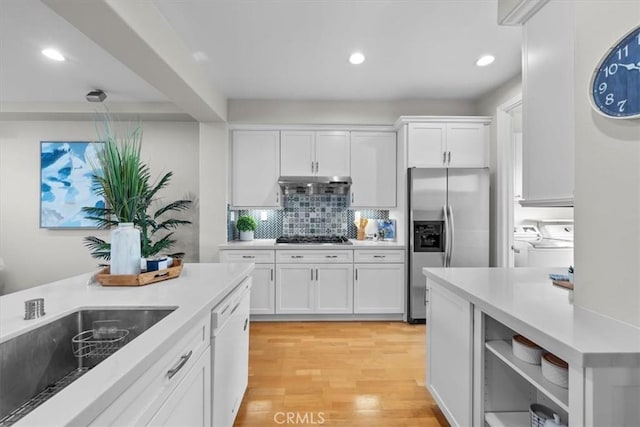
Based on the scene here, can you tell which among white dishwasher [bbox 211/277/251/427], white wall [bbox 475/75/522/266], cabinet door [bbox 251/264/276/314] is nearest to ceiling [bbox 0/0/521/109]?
white wall [bbox 475/75/522/266]

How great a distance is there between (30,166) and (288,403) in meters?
4.59

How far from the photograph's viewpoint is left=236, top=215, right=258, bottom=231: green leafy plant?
3951 millimetres

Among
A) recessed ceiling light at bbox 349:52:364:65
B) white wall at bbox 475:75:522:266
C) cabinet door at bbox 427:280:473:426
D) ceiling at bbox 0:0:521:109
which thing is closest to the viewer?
cabinet door at bbox 427:280:473:426

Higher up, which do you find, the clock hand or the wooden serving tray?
the clock hand

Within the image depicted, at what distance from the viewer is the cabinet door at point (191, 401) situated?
956 mm

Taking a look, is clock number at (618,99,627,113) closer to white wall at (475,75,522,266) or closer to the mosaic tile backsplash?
white wall at (475,75,522,266)

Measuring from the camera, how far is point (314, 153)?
3.96 meters

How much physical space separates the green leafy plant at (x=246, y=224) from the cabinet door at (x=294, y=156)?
2.36 ft

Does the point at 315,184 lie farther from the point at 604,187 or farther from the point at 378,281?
the point at 604,187

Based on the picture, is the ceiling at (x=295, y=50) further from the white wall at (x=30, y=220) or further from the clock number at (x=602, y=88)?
the clock number at (x=602, y=88)

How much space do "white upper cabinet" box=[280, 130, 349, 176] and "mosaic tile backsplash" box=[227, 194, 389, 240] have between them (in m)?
0.46

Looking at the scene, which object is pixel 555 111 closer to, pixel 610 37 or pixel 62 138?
pixel 610 37

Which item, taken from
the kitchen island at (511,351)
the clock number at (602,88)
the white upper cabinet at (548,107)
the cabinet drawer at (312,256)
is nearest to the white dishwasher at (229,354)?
the kitchen island at (511,351)

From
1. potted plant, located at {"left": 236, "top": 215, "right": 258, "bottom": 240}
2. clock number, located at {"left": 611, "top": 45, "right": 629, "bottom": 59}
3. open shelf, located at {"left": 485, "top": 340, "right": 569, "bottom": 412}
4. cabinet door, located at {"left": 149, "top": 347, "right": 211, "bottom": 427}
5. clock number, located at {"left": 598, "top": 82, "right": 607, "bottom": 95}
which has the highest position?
clock number, located at {"left": 611, "top": 45, "right": 629, "bottom": 59}
